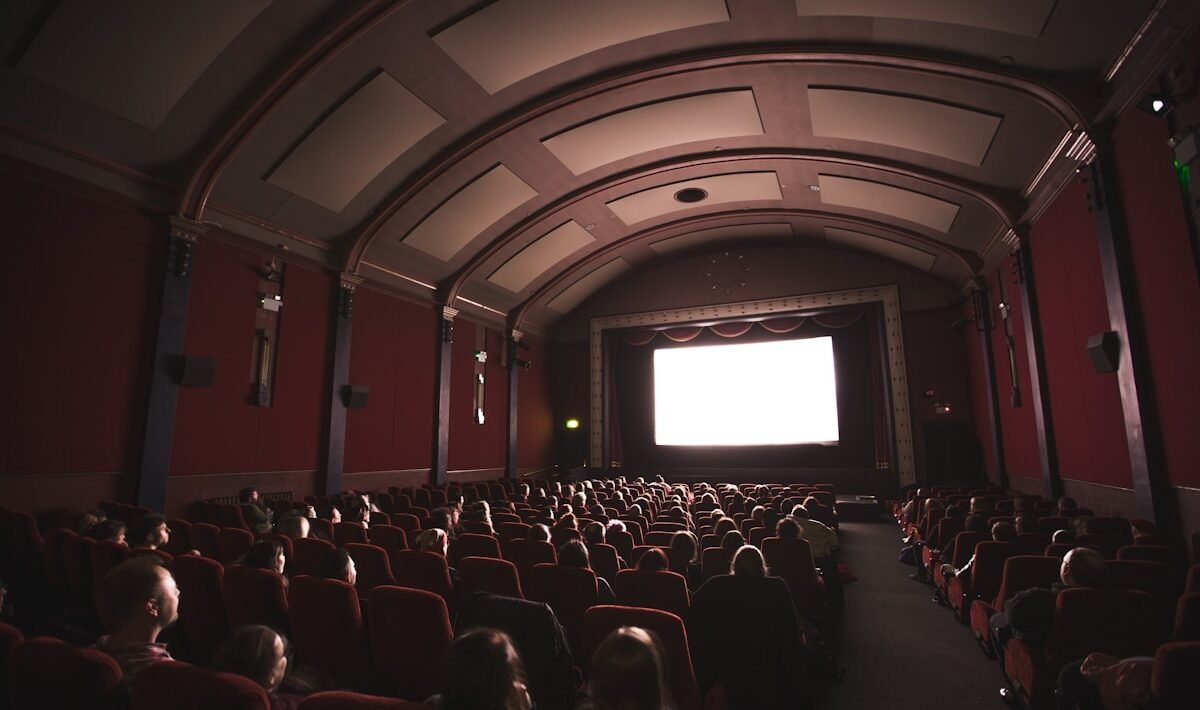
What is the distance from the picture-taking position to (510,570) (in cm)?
330

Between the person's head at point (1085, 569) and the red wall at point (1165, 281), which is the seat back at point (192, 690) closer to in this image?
the person's head at point (1085, 569)

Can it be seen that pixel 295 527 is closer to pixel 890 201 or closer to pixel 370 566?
pixel 370 566

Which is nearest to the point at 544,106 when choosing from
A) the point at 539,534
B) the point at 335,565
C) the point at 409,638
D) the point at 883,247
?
the point at 539,534

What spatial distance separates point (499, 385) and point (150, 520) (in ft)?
34.6

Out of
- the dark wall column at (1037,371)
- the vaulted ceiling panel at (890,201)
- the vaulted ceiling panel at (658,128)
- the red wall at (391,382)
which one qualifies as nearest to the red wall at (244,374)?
the red wall at (391,382)

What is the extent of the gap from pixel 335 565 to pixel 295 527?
183 centimetres

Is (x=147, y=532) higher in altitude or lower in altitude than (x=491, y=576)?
higher

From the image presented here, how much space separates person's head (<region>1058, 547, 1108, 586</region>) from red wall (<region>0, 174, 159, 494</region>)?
926cm

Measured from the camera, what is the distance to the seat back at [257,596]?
276cm

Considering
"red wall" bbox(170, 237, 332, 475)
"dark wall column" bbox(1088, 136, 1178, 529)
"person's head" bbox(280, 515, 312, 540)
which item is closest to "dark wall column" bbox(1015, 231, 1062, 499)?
"dark wall column" bbox(1088, 136, 1178, 529)

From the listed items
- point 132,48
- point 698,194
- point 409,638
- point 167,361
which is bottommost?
point 409,638

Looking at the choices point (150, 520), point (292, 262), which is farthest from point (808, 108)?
point (150, 520)

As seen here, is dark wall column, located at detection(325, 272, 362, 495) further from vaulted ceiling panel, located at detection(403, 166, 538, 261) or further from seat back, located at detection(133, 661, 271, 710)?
seat back, located at detection(133, 661, 271, 710)

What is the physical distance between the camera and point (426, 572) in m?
3.53
